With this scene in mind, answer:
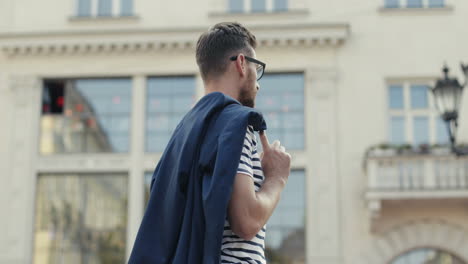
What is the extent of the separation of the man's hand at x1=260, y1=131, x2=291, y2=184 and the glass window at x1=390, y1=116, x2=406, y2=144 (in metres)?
18.0

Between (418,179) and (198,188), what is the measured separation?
17.4 metres

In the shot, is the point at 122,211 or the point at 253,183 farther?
the point at 122,211

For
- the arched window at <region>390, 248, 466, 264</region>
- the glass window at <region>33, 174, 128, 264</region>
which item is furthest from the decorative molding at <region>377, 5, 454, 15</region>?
the glass window at <region>33, 174, 128, 264</region>

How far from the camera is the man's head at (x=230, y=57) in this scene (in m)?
3.13

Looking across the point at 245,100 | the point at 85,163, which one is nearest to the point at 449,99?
the point at 245,100

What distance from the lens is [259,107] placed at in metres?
21.2

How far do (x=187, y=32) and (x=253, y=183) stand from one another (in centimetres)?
1881

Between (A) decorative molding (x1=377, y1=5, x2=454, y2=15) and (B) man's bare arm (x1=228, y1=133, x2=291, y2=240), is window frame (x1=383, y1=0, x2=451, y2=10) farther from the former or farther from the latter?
(B) man's bare arm (x1=228, y1=133, x2=291, y2=240)

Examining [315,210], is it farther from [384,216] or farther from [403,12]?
[403,12]

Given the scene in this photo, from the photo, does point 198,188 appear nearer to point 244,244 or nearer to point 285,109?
point 244,244

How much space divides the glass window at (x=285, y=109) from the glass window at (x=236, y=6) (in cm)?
204

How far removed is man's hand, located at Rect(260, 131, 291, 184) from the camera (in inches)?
119

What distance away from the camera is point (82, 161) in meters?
21.2

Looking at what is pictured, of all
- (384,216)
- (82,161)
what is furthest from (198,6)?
(384,216)
